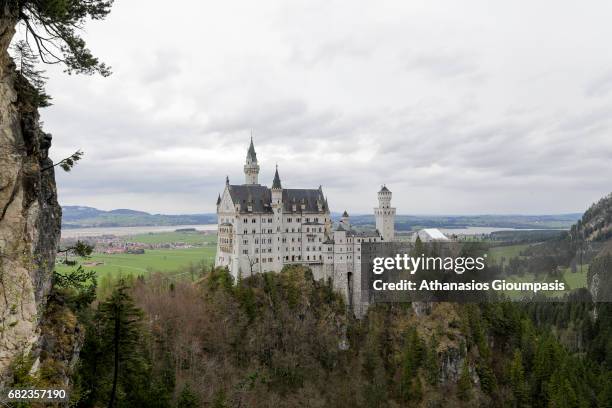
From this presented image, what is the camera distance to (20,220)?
63.8 feet

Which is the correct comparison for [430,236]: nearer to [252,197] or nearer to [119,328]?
[252,197]

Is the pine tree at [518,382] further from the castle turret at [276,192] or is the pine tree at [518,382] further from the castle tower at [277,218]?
the castle turret at [276,192]

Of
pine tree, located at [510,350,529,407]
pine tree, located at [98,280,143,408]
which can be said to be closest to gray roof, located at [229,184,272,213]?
pine tree, located at [510,350,529,407]

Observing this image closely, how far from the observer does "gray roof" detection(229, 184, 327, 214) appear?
8406 cm

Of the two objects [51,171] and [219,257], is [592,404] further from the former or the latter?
[51,171]

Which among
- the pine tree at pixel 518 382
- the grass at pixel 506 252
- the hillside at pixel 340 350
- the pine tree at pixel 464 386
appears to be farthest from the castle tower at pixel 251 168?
the pine tree at pixel 518 382

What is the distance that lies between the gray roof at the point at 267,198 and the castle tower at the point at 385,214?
39.4 feet

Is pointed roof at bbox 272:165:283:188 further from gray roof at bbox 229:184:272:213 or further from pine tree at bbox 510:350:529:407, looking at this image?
pine tree at bbox 510:350:529:407

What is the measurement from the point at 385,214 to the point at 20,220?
267 ft

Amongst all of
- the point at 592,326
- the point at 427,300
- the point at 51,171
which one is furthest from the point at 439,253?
the point at 51,171

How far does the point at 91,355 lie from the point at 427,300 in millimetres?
68881

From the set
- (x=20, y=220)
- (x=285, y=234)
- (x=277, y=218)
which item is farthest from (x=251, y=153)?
(x=20, y=220)

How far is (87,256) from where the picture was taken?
2548cm

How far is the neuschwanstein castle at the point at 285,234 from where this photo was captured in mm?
82625
